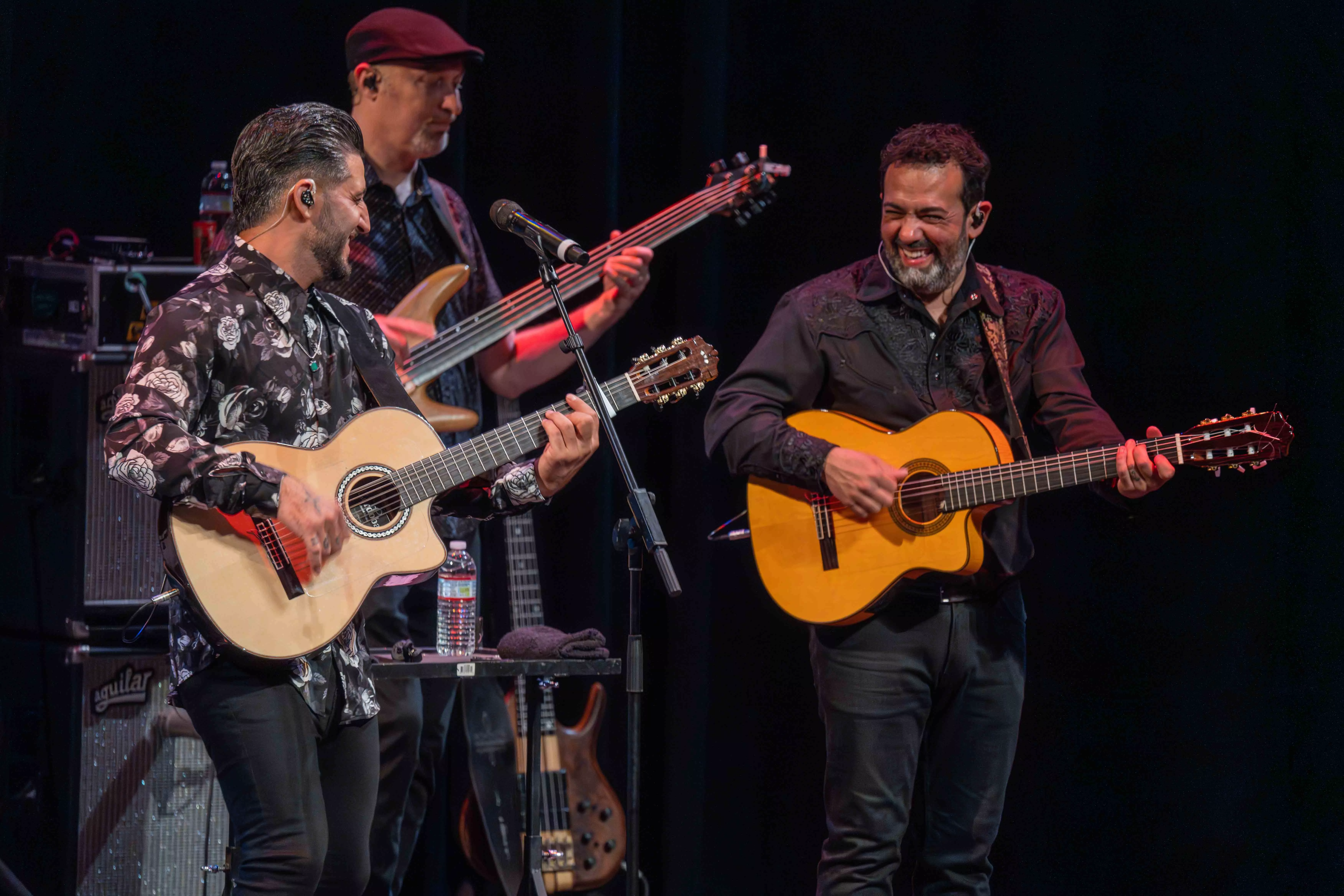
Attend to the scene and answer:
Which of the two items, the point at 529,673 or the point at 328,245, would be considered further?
the point at 529,673

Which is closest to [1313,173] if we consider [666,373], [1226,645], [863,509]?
[1226,645]

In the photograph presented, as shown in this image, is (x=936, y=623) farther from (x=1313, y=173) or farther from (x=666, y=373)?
(x=1313, y=173)

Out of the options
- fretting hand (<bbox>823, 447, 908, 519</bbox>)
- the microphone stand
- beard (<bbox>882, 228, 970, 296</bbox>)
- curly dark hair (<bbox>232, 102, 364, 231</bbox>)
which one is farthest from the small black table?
beard (<bbox>882, 228, 970, 296</bbox>)

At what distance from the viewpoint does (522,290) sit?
3.78m

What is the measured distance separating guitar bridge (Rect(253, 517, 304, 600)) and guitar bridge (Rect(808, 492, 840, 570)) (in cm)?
128

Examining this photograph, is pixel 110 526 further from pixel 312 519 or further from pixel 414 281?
pixel 312 519

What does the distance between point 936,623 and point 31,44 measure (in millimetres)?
Result: 3365

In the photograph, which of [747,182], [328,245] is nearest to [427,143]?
[747,182]

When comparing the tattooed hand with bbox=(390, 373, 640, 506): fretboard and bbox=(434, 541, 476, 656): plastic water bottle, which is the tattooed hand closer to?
bbox=(390, 373, 640, 506): fretboard

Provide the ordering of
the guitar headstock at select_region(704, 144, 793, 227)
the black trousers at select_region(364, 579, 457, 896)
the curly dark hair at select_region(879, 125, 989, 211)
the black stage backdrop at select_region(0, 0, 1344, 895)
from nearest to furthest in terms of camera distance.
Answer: the curly dark hair at select_region(879, 125, 989, 211)
the black trousers at select_region(364, 579, 457, 896)
the black stage backdrop at select_region(0, 0, 1344, 895)
the guitar headstock at select_region(704, 144, 793, 227)

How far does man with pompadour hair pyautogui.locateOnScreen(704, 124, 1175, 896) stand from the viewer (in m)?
2.93

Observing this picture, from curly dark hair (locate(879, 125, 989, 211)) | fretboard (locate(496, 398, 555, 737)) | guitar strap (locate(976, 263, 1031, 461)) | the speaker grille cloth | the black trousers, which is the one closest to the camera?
guitar strap (locate(976, 263, 1031, 461))

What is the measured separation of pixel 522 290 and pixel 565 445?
121cm

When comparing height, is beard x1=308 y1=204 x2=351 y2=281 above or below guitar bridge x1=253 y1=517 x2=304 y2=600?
above
